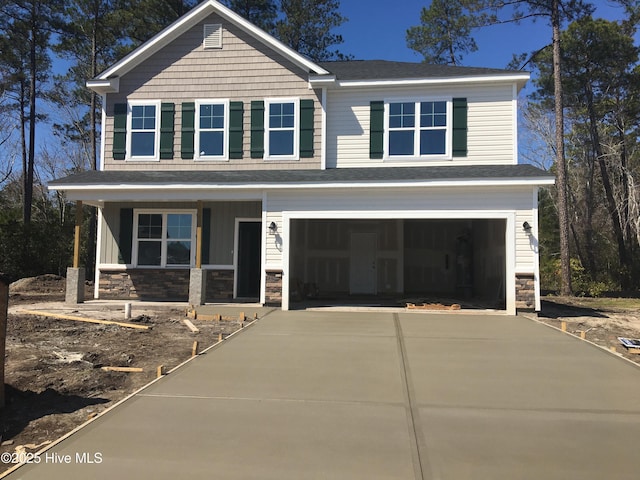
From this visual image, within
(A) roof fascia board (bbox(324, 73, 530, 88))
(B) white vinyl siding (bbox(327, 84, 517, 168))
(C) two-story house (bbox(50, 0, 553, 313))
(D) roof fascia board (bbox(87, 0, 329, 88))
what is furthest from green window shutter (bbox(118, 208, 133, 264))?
(A) roof fascia board (bbox(324, 73, 530, 88))

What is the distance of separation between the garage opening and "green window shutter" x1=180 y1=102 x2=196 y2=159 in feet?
14.2

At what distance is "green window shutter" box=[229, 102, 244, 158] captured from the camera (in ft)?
44.2

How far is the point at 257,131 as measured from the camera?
13.4m

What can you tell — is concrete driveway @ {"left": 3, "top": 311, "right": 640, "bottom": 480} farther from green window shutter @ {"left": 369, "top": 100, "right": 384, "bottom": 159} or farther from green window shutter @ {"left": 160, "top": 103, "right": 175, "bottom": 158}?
green window shutter @ {"left": 160, "top": 103, "right": 175, "bottom": 158}

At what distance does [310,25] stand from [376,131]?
1438 centimetres

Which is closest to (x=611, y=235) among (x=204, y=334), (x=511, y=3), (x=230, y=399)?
(x=511, y=3)

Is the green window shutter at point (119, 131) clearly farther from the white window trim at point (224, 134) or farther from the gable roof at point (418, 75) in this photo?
the gable roof at point (418, 75)

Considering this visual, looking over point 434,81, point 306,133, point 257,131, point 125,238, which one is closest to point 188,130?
point 257,131

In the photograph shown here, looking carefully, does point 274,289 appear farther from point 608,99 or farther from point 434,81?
point 608,99

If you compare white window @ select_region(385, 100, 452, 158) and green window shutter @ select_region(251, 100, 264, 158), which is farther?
green window shutter @ select_region(251, 100, 264, 158)

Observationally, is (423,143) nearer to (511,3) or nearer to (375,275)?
(375,275)

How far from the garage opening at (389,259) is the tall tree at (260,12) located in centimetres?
1323

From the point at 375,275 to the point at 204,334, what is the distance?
9289mm

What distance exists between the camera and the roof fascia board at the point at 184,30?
13406mm
